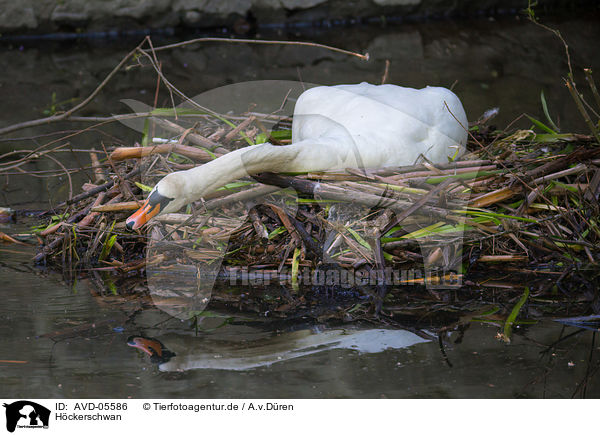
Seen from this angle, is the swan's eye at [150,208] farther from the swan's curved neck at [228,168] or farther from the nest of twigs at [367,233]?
the nest of twigs at [367,233]

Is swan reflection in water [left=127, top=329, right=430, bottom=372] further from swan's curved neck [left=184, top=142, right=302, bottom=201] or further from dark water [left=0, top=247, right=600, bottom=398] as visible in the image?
swan's curved neck [left=184, top=142, right=302, bottom=201]

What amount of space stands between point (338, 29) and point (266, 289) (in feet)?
37.4

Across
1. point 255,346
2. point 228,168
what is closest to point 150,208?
point 228,168

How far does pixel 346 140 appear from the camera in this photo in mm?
4695

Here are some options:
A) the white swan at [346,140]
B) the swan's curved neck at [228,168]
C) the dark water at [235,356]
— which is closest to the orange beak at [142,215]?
the white swan at [346,140]

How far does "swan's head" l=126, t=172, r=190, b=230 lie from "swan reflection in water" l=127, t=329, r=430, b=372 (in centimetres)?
67

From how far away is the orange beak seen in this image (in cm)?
401

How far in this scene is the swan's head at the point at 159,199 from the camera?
4035 mm

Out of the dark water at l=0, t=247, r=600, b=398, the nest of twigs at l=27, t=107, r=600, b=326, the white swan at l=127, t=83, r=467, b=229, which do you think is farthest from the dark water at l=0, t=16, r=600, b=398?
the white swan at l=127, t=83, r=467, b=229

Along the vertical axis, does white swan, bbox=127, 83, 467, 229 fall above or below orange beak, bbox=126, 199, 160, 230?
above

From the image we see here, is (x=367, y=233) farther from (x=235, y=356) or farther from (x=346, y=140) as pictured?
(x=235, y=356)
